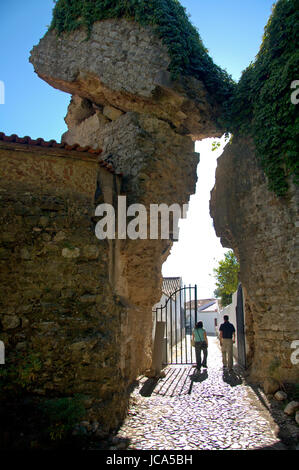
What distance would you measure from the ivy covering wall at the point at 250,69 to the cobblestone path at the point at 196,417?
431 cm

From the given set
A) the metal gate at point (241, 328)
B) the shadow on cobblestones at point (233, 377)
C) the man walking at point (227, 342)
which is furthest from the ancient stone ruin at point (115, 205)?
the man walking at point (227, 342)

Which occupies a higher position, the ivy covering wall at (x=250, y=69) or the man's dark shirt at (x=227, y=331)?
the ivy covering wall at (x=250, y=69)

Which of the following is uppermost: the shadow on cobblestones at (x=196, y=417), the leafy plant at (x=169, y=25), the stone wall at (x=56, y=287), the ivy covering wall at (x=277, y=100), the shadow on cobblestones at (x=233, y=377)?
the leafy plant at (x=169, y=25)

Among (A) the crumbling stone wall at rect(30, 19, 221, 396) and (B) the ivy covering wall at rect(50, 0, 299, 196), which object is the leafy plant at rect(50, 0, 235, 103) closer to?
(B) the ivy covering wall at rect(50, 0, 299, 196)

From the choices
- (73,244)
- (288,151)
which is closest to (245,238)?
(288,151)

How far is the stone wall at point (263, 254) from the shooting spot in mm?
6715

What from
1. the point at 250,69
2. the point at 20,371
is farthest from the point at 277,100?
the point at 20,371

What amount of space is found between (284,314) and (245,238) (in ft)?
6.67

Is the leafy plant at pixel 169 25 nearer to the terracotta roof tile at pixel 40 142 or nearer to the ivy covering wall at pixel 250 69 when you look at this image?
the ivy covering wall at pixel 250 69

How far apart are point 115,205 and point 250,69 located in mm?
5071

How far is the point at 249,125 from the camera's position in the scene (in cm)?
817

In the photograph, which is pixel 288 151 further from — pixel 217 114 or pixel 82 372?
pixel 82 372

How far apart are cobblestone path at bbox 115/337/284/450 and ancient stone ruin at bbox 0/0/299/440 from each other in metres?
0.46

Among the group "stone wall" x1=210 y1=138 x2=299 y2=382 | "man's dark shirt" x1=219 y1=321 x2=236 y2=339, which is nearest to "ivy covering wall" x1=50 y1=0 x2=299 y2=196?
"stone wall" x1=210 y1=138 x2=299 y2=382
